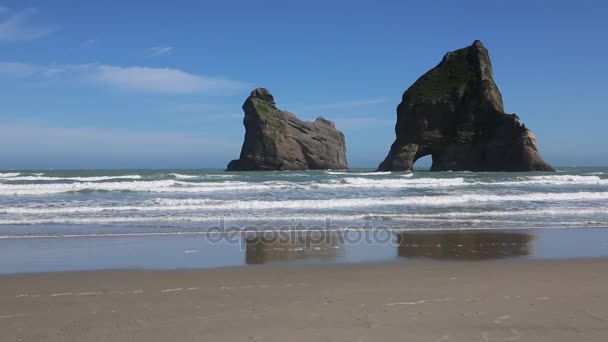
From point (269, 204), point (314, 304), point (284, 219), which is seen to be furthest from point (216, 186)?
point (314, 304)

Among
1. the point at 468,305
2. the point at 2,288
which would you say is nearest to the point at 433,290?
the point at 468,305

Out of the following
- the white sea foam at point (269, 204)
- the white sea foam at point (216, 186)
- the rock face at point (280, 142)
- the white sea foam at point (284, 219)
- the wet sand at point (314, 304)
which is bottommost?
the wet sand at point (314, 304)

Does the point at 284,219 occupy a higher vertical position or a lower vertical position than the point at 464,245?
higher

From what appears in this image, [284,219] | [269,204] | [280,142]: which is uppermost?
[280,142]

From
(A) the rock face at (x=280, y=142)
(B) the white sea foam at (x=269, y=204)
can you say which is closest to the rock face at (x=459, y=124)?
(A) the rock face at (x=280, y=142)

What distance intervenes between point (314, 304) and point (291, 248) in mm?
3768

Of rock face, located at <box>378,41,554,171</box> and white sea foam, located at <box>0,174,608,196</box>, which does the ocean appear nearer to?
white sea foam, located at <box>0,174,608,196</box>

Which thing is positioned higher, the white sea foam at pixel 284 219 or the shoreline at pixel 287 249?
the white sea foam at pixel 284 219

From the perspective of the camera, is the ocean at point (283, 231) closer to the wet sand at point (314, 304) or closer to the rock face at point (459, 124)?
the wet sand at point (314, 304)

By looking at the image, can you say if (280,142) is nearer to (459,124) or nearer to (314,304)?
(459,124)

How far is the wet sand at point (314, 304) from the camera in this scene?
13.4 feet

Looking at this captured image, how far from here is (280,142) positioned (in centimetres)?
6738

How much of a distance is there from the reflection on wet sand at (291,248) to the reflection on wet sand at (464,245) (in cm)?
125

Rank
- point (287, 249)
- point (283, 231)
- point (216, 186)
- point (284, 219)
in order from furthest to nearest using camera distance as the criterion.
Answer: point (216, 186) → point (284, 219) → point (283, 231) → point (287, 249)
